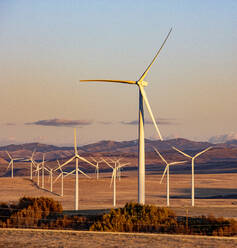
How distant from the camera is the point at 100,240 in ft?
88.6

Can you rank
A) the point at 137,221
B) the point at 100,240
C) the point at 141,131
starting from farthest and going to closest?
the point at 141,131
the point at 137,221
the point at 100,240

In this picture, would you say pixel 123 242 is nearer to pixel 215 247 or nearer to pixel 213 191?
pixel 215 247

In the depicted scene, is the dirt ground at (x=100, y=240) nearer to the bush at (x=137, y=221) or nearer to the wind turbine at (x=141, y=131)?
the bush at (x=137, y=221)

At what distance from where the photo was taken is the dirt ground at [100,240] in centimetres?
2553

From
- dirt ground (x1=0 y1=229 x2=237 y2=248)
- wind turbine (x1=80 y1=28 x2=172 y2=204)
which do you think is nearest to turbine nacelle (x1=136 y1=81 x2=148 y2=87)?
wind turbine (x1=80 y1=28 x2=172 y2=204)

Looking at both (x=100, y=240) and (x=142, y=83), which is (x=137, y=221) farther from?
(x=142, y=83)

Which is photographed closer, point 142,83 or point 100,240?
point 100,240

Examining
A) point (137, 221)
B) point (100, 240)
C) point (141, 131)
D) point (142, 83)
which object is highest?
point (142, 83)

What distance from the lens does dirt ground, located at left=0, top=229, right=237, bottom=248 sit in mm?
25531

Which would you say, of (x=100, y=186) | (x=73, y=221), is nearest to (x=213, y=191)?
(x=100, y=186)

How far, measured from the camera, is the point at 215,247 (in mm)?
24766

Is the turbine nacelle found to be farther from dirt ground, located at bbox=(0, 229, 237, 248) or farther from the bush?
dirt ground, located at bbox=(0, 229, 237, 248)

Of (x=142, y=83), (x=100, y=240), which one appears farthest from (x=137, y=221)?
(x=142, y=83)

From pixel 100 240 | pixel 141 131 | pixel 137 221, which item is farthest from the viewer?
pixel 141 131
